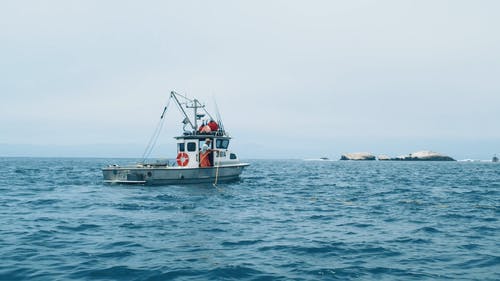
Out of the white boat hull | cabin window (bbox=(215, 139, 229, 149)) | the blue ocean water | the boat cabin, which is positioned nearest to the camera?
the blue ocean water

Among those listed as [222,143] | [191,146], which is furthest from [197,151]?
[222,143]

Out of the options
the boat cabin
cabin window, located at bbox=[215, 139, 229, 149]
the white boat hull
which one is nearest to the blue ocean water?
the white boat hull

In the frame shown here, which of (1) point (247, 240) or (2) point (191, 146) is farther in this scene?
(2) point (191, 146)

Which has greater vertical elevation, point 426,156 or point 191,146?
point 191,146

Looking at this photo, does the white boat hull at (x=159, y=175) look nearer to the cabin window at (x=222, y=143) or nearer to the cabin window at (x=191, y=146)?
the cabin window at (x=191, y=146)

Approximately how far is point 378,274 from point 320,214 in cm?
803

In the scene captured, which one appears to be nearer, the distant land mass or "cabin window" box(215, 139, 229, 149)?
"cabin window" box(215, 139, 229, 149)

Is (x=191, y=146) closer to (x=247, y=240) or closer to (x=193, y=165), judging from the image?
(x=193, y=165)

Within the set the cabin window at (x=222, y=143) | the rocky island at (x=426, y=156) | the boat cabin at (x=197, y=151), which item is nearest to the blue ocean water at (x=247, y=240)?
the boat cabin at (x=197, y=151)

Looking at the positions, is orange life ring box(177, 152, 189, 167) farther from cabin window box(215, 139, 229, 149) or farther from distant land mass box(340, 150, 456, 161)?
distant land mass box(340, 150, 456, 161)

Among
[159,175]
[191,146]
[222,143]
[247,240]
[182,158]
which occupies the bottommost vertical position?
[247,240]

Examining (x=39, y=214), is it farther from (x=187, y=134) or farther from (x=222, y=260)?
(x=187, y=134)

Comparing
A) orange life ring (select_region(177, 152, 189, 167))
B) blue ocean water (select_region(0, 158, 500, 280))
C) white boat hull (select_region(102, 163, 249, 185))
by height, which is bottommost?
blue ocean water (select_region(0, 158, 500, 280))

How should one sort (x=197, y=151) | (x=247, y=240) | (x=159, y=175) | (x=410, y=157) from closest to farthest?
(x=247, y=240)
(x=159, y=175)
(x=197, y=151)
(x=410, y=157)
